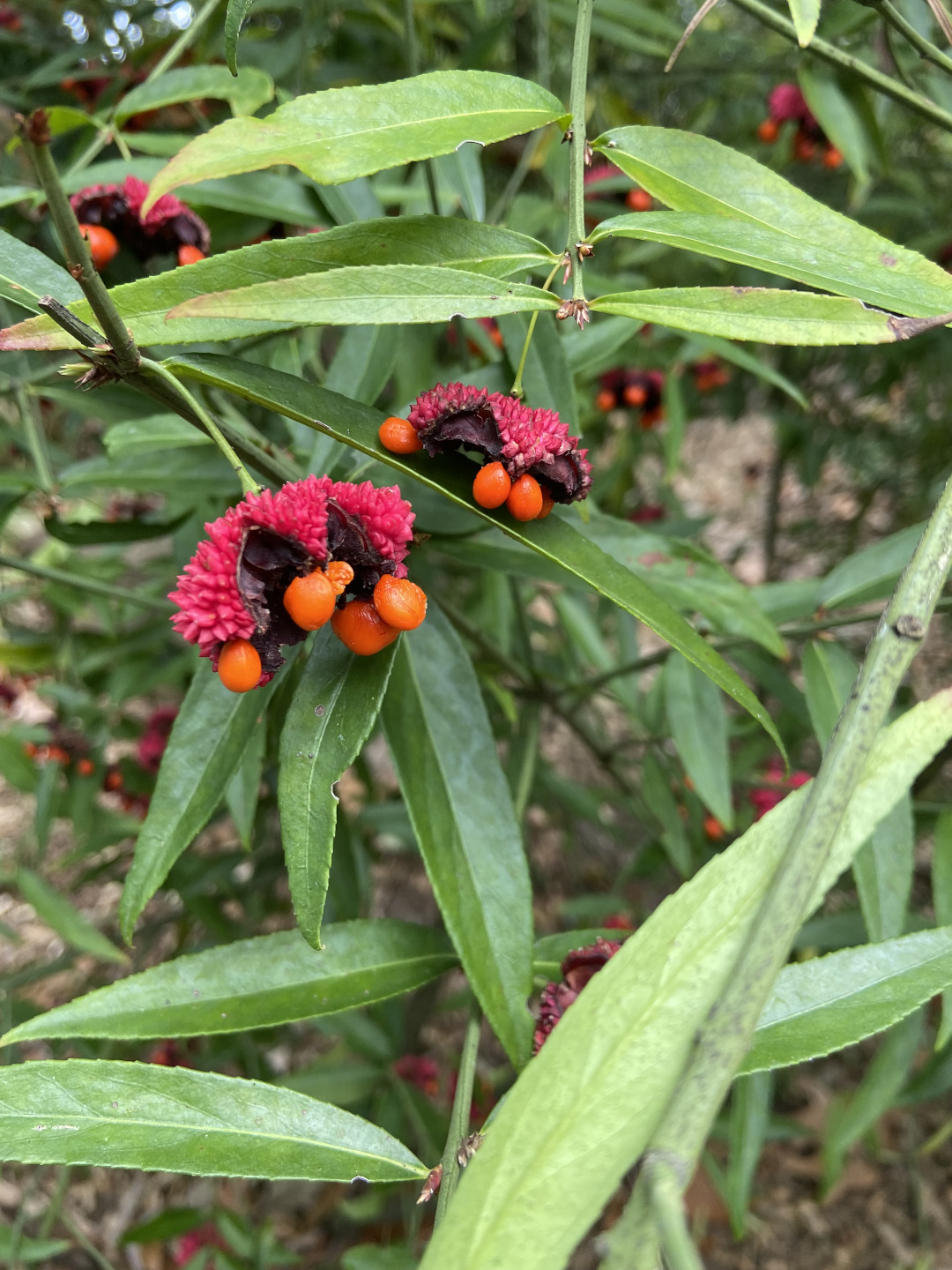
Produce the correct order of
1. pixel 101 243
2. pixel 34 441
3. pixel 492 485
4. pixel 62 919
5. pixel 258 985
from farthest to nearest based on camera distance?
1. pixel 62 919
2. pixel 34 441
3. pixel 101 243
4. pixel 258 985
5. pixel 492 485

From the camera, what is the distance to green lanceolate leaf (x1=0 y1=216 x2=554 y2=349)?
56cm

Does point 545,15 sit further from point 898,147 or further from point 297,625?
point 297,625

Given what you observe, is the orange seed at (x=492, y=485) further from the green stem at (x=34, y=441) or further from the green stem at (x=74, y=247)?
the green stem at (x=34, y=441)

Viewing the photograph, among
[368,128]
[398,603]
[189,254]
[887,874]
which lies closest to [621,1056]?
[398,603]

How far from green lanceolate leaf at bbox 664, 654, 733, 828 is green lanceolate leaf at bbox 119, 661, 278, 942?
0.65 meters

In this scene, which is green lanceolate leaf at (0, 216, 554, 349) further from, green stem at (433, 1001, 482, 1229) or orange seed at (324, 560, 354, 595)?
green stem at (433, 1001, 482, 1229)

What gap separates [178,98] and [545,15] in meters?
0.88

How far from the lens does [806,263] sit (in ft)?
1.90

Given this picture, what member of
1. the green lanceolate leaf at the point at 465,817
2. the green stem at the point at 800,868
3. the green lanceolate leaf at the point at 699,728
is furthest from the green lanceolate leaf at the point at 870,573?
the green stem at the point at 800,868

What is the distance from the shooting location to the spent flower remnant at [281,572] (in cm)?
54

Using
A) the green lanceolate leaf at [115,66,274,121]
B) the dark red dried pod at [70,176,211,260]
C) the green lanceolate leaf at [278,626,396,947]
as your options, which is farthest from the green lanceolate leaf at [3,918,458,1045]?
the green lanceolate leaf at [115,66,274,121]

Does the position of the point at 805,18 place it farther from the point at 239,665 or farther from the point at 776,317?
the point at 239,665

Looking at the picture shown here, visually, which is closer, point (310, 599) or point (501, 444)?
point (310, 599)

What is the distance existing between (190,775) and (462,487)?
1.03 ft
